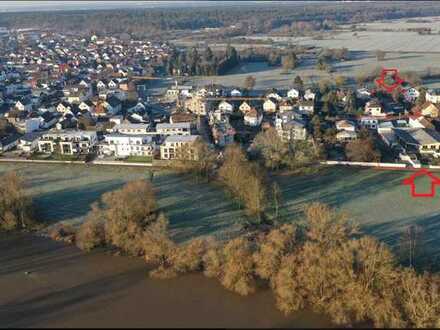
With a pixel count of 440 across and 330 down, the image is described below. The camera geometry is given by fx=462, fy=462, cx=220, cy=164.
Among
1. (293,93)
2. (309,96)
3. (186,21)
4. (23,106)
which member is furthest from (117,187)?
(186,21)

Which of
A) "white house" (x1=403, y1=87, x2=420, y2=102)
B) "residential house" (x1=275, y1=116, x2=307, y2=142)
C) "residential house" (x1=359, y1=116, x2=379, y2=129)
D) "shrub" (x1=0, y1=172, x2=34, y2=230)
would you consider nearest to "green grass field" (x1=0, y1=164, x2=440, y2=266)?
"shrub" (x1=0, y1=172, x2=34, y2=230)

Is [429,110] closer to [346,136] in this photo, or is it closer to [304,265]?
[346,136]

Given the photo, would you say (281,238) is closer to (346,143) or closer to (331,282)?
(331,282)

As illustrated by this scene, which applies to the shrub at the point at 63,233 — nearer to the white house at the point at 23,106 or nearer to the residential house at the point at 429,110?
the white house at the point at 23,106

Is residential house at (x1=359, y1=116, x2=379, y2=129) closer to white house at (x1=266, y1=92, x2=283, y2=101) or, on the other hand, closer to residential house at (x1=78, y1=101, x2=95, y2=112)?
white house at (x1=266, y1=92, x2=283, y2=101)

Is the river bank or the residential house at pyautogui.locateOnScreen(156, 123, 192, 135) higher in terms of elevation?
the residential house at pyautogui.locateOnScreen(156, 123, 192, 135)
